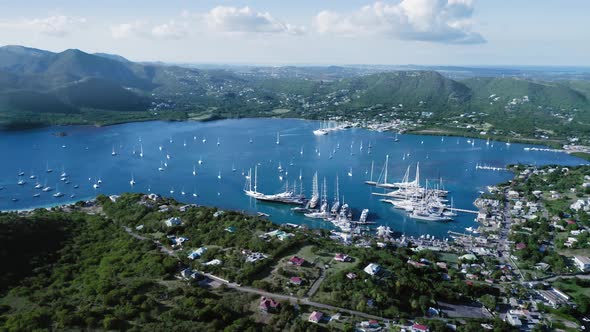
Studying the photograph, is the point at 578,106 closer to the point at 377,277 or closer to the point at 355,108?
the point at 355,108

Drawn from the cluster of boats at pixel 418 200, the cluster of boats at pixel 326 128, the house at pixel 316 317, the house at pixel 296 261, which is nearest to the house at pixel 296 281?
the house at pixel 296 261

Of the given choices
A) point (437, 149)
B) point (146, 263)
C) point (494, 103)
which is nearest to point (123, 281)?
point (146, 263)

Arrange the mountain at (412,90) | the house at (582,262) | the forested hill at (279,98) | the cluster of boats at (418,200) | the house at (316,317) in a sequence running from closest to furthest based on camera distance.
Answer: the house at (316,317), the house at (582,262), the cluster of boats at (418,200), the forested hill at (279,98), the mountain at (412,90)

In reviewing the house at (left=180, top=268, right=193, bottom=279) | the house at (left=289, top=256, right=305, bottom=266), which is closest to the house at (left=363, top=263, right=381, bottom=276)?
the house at (left=289, top=256, right=305, bottom=266)

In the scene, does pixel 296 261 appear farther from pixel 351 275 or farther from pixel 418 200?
pixel 418 200

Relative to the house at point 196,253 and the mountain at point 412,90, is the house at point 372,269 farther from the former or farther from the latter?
the mountain at point 412,90

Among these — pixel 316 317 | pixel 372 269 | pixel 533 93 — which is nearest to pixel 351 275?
pixel 372 269
